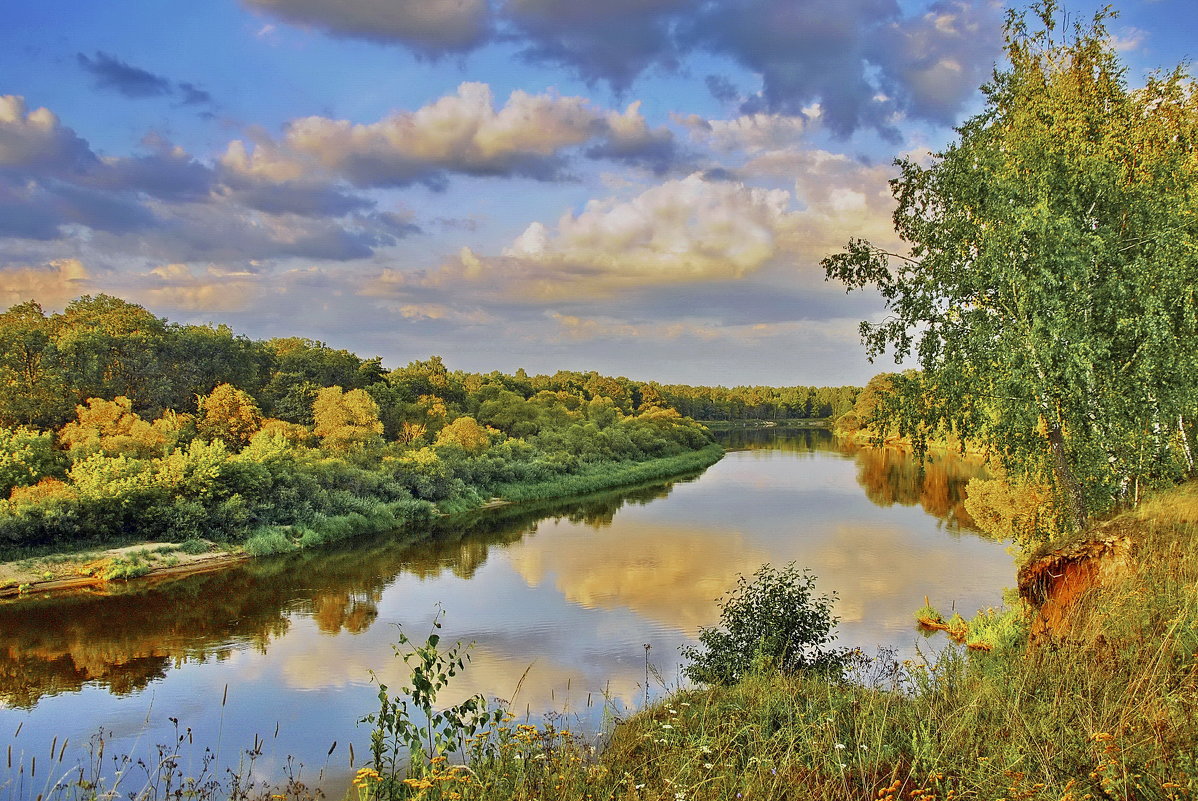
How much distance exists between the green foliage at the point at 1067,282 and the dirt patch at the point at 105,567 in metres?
22.2

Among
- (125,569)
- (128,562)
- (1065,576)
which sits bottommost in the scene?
(125,569)

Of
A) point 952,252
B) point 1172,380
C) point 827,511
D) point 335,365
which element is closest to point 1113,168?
point 952,252

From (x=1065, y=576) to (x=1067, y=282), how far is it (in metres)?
4.10

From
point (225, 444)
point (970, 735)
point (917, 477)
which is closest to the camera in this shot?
point (970, 735)

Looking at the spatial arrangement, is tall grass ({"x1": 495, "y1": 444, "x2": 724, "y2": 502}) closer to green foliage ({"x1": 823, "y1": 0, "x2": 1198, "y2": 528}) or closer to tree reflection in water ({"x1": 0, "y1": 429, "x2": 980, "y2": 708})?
tree reflection in water ({"x1": 0, "y1": 429, "x2": 980, "y2": 708})

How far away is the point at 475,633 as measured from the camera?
1767 cm

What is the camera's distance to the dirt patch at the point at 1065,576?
8391mm

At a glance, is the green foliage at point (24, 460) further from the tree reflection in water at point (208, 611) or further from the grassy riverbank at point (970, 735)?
the grassy riverbank at point (970, 735)

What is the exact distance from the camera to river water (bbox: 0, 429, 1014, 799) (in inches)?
482

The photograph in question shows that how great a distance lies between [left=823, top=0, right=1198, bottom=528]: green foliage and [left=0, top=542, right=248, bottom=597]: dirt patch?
22.2m

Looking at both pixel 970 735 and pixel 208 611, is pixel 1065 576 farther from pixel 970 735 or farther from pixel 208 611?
pixel 208 611

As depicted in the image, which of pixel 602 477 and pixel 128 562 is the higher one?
pixel 128 562

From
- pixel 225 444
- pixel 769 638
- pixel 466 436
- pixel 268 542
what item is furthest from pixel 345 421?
pixel 769 638

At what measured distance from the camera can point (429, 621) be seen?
731 inches
